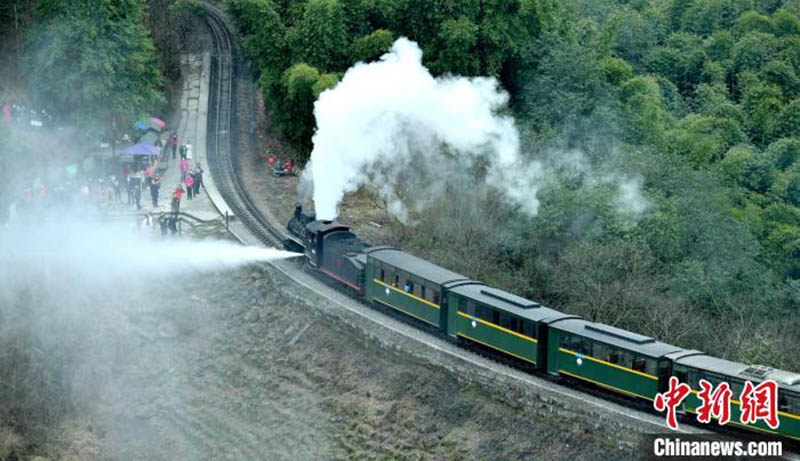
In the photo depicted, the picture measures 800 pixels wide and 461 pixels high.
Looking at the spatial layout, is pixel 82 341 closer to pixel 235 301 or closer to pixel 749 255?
pixel 235 301

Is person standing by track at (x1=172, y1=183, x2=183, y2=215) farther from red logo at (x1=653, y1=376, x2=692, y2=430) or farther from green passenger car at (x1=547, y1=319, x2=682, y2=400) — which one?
red logo at (x1=653, y1=376, x2=692, y2=430)

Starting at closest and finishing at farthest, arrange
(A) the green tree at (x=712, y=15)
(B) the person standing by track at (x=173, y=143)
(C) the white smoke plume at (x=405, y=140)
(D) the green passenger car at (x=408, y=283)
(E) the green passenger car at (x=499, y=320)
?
(E) the green passenger car at (x=499, y=320)
(D) the green passenger car at (x=408, y=283)
(C) the white smoke plume at (x=405, y=140)
(B) the person standing by track at (x=173, y=143)
(A) the green tree at (x=712, y=15)

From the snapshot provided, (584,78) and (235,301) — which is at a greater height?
(584,78)

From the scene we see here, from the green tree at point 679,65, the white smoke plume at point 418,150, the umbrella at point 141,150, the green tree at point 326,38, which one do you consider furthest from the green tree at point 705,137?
the umbrella at point 141,150

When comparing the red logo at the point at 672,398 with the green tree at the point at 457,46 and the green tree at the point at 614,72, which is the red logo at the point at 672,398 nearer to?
the green tree at the point at 457,46

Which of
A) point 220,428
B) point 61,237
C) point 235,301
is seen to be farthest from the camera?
point 61,237

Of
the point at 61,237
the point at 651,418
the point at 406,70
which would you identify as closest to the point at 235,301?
the point at 61,237
